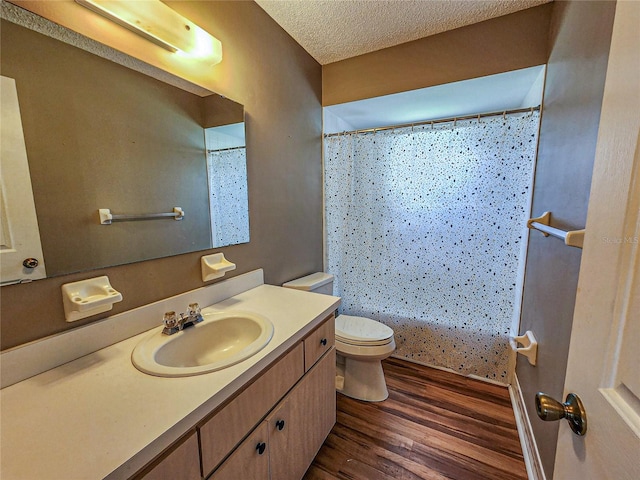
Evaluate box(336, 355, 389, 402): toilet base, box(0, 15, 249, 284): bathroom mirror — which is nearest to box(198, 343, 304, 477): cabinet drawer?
box(0, 15, 249, 284): bathroom mirror

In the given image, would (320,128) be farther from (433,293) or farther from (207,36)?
(433,293)

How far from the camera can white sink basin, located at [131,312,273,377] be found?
0.78 metres

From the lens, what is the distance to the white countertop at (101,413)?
50 centimetres

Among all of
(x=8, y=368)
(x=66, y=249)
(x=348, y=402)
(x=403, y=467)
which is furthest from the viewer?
(x=348, y=402)

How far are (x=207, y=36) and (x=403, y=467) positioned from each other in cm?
227

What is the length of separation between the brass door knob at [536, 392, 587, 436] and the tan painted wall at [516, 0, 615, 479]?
2.09 ft

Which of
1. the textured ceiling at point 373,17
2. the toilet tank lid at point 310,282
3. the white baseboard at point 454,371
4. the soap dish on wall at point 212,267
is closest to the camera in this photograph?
the soap dish on wall at point 212,267

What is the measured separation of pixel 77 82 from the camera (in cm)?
84

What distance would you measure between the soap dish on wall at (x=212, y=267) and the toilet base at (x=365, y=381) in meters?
1.08

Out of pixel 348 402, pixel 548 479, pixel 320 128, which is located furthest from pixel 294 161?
pixel 548 479

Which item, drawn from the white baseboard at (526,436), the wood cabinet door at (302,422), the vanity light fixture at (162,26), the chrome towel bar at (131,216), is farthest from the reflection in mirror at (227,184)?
the white baseboard at (526,436)

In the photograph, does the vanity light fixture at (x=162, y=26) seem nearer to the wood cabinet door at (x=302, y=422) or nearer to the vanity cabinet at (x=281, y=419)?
the vanity cabinet at (x=281, y=419)

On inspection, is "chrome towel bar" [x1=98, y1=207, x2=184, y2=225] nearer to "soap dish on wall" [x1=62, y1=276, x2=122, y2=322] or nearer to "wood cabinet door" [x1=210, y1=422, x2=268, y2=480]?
"soap dish on wall" [x1=62, y1=276, x2=122, y2=322]

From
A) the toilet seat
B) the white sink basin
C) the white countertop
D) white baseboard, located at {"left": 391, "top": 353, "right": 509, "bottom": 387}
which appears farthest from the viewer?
white baseboard, located at {"left": 391, "top": 353, "right": 509, "bottom": 387}
